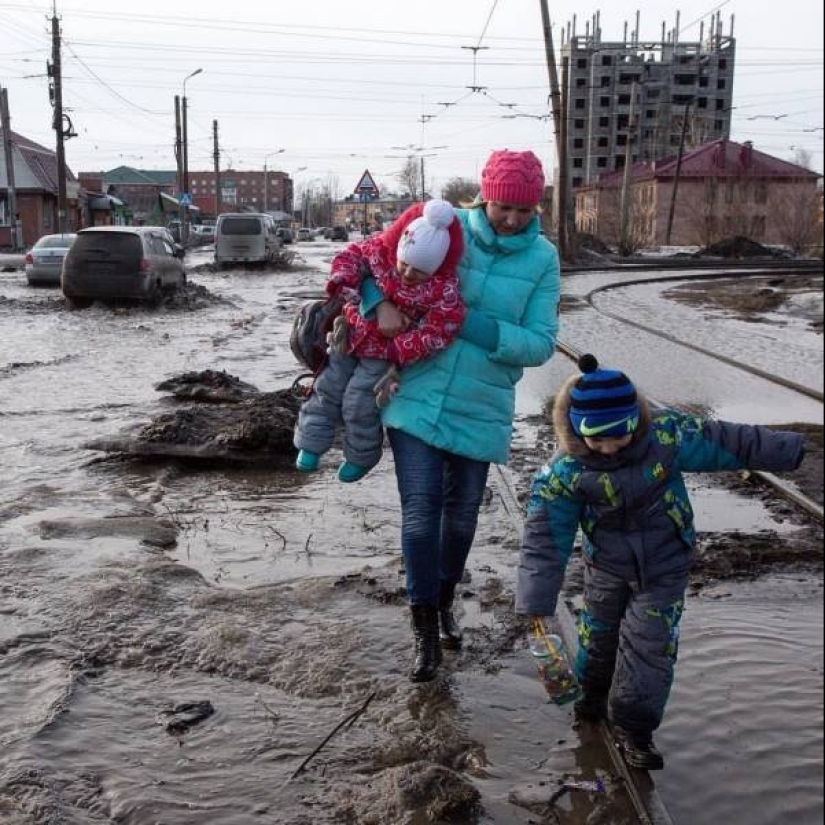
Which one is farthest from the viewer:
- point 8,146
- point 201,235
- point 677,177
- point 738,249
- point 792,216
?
point 201,235

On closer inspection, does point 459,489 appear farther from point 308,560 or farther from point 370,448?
point 308,560

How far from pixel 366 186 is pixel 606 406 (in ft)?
95.9

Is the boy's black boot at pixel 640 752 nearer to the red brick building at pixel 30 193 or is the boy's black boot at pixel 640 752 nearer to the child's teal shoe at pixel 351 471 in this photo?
the child's teal shoe at pixel 351 471

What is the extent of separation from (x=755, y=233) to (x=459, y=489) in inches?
2042

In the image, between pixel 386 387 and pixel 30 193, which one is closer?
pixel 386 387

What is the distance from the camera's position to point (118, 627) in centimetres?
393

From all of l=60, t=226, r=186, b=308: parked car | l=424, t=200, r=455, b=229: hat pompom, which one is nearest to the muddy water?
l=424, t=200, r=455, b=229: hat pompom

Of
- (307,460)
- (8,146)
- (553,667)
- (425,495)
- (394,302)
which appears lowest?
(553,667)

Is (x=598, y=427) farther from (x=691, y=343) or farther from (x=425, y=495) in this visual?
(x=691, y=343)

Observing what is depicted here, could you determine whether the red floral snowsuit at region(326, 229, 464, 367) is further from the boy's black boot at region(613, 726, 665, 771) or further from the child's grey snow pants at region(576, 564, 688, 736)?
the boy's black boot at region(613, 726, 665, 771)

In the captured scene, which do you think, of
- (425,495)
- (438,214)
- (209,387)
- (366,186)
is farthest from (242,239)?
(438,214)

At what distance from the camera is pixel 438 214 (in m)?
3.28

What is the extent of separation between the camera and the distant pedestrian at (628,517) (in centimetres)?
272

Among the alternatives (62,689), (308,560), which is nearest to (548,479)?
(62,689)
